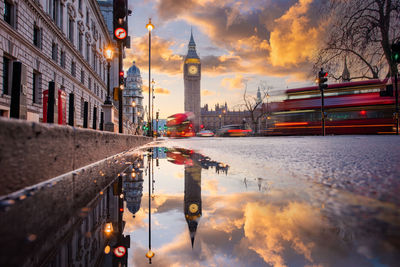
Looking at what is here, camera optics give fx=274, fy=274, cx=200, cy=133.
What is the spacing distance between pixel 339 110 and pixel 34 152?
867 inches

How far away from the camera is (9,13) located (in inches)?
562

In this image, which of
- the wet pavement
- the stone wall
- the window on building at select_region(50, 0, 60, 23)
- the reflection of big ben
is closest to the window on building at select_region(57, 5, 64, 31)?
the window on building at select_region(50, 0, 60, 23)

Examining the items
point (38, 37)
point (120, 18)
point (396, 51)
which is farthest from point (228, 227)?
point (38, 37)

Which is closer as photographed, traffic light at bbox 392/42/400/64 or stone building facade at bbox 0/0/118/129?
traffic light at bbox 392/42/400/64

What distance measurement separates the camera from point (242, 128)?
34625 mm

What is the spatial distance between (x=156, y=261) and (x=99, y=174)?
2312 millimetres

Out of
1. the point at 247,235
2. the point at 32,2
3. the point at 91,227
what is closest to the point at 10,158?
the point at 91,227

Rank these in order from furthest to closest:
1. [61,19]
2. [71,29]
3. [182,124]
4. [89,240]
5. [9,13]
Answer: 1. [182,124]
2. [71,29]
3. [61,19]
4. [9,13]
5. [89,240]

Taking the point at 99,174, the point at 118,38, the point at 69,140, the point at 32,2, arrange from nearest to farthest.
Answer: the point at 69,140 → the point at 99,174 → the point at 118,38 → the point at 32,2

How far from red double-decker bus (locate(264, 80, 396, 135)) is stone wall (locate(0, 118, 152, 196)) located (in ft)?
63.9

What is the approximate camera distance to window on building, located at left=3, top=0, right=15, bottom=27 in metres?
14.0

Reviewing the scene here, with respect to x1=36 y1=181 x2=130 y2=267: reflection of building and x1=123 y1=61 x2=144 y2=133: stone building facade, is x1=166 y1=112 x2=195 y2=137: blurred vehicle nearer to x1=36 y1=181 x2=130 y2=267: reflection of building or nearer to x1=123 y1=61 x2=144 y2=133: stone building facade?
x1=36 y1=181 x2=130 y2=267: reflection of building

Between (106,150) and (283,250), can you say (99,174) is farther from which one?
(283,250)

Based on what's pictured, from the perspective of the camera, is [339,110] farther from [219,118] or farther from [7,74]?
[219,118]
